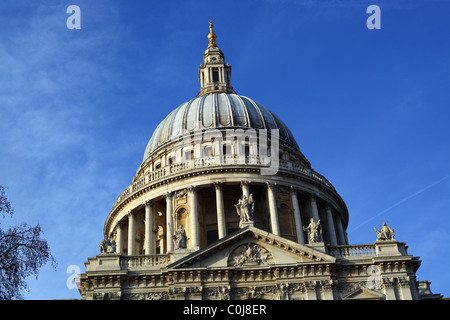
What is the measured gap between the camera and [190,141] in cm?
5600

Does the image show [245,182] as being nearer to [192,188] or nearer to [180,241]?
[192,188]

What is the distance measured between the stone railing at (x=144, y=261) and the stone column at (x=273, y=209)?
12.5 m

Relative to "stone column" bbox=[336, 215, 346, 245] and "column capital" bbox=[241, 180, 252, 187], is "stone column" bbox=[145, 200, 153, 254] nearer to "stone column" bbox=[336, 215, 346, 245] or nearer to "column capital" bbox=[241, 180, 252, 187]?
"column capital" bbox=[241, 180, 252, 187]

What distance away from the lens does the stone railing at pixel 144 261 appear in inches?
1478

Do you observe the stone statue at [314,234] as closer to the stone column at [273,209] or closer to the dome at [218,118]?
the stone column at [273,209]

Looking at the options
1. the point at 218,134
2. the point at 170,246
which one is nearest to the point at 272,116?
the point at 218,134

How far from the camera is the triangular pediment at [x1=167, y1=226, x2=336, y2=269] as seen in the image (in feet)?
121

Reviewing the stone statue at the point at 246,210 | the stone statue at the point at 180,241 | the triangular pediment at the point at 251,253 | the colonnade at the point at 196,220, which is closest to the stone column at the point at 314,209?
the colonnade at the point at 196,220

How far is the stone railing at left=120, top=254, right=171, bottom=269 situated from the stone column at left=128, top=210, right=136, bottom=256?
514 inches

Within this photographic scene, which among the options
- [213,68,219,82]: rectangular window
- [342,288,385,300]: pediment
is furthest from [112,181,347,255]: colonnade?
[213,68,219,82]: rectangular window

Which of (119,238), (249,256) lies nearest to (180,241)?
(249,256)

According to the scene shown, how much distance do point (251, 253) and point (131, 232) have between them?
18.0 meters

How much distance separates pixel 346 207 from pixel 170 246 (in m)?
19.7
